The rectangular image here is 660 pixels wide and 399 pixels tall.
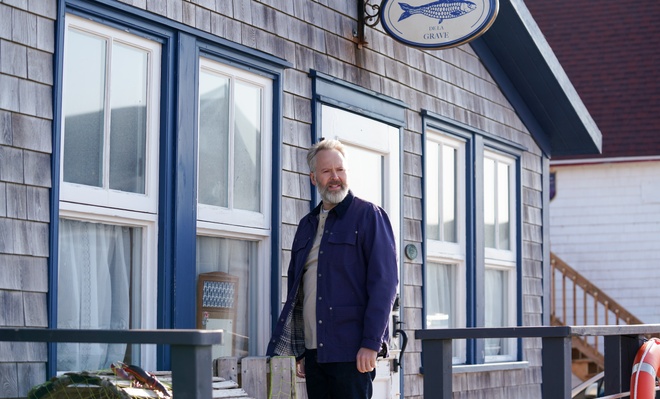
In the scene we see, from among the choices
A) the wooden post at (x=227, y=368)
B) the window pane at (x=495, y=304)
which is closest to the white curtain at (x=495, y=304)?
the window pane at (x=495, y=304)

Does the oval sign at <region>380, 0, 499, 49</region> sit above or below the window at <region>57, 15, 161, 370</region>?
above

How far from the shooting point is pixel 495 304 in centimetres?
1023

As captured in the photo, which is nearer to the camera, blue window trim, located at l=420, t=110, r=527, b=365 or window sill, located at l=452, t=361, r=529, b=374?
window sill, located at l=452, t=361, r=529, b=374

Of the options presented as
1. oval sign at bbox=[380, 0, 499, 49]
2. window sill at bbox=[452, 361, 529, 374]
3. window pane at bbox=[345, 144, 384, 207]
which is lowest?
window sill at bbox=[452, 361, 529, 374]

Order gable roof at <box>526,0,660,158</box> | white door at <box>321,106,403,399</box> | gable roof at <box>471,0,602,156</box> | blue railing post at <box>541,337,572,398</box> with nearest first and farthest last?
blue railing post at <box>541,337,572,398</box>, white door at <box>321,106,403,399</box>, gable roof at <box>471,0,602,156</box>, gable roof at <box>526,0,660,158</box>

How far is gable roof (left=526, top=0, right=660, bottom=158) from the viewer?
63.3 ft

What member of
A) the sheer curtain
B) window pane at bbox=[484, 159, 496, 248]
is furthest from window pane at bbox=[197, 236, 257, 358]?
window pane at bbox=[484, 159, 496, 248]

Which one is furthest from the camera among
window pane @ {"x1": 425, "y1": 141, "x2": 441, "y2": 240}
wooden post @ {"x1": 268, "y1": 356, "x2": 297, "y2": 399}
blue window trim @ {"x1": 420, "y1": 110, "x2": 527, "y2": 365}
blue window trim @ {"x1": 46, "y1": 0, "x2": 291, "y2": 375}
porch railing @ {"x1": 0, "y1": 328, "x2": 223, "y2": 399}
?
blue window trim @ {"x1": 420, "y1": 110, "x2": 527, "y2": 365}

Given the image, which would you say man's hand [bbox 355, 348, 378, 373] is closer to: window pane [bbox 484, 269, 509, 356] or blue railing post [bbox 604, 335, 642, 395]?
blue railing post [bbox 604, 335, 642, 395]

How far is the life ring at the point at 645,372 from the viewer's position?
5793 millimetres

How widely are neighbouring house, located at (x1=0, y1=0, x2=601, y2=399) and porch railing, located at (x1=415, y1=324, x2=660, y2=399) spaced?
146cm

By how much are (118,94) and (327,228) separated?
4.55 feet

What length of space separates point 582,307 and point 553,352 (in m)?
14.3

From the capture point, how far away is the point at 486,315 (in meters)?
10.0
